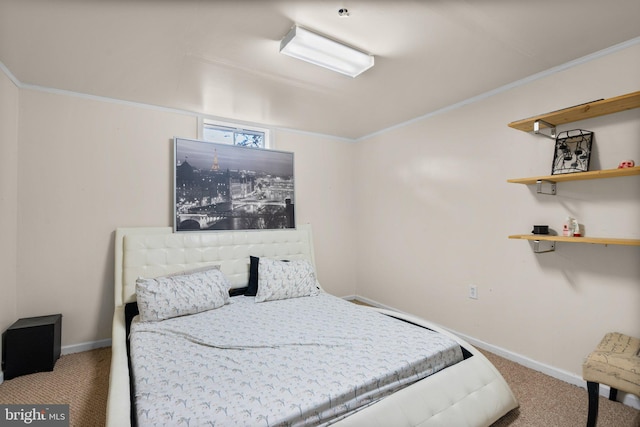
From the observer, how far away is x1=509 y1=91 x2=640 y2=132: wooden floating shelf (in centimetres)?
191

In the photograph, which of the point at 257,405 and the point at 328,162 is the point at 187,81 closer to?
the point at 328,162

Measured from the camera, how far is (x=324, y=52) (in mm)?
2043

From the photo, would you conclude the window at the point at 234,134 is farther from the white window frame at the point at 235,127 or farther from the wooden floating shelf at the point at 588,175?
the wooden floating shelf at the point at 588,175

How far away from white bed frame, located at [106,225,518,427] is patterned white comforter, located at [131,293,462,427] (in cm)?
8

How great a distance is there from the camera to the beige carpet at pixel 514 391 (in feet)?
6.12

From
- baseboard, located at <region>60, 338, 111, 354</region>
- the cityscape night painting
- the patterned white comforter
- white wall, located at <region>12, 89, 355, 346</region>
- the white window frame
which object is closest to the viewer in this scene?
the patterned white comforter

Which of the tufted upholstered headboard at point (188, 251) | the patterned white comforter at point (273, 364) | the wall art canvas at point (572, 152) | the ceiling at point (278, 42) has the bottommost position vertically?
the patterned white comforter at point (273, 364)

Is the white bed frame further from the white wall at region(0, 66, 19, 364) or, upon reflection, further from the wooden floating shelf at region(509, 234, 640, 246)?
the wooden floating shelf at region(509, 234, 640, 246)

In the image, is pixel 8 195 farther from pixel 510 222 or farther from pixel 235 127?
pixel 510 222

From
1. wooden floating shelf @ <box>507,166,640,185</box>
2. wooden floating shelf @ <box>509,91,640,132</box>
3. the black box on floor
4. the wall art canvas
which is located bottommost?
the black box on floor

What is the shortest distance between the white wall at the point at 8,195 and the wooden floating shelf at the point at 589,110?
3961 mm

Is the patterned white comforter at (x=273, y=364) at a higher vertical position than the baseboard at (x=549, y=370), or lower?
higher

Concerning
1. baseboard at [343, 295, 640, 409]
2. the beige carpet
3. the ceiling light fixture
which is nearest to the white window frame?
the ceiling light fixture

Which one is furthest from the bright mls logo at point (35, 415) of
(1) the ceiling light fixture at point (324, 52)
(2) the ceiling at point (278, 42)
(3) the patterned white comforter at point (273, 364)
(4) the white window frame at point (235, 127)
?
(1) the ceiling light fixture at point (324, 52)
